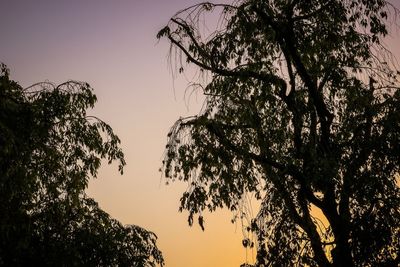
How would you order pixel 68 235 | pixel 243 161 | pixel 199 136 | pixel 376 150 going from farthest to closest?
1. pixel 68 235
2. pixel 243 161
3. pixel 199 136
4. pixel 376 150

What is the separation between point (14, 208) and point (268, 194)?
198 inches

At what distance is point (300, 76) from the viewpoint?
745 cm

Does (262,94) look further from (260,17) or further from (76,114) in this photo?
(76,114)

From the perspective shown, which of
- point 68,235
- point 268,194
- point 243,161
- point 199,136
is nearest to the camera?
point 199,136

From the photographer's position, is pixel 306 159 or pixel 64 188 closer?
pixel 306 159

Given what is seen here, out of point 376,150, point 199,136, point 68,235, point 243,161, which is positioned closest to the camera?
point 376,150

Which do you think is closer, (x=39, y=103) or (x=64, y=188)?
(x=39, y=103)

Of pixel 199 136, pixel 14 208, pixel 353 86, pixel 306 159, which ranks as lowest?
pixel 14 208

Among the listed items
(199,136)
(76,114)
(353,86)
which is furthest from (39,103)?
(353,86)

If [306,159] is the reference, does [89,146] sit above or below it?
above

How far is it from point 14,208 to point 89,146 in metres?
2.04

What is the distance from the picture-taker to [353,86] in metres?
6.98

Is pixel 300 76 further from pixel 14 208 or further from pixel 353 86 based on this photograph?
pixel 14 208

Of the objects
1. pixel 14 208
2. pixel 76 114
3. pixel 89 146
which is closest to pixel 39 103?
pixel 76 114
